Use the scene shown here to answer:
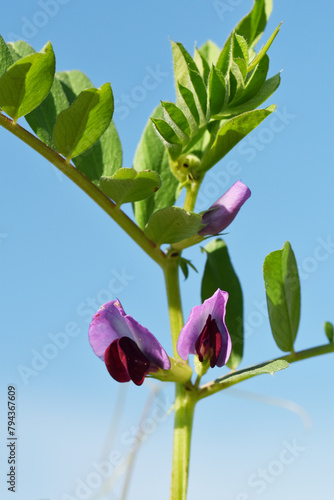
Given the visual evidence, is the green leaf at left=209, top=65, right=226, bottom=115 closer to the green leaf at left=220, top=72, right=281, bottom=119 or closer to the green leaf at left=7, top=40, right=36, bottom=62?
the green leaf at left=220, top=72, right=281, bottom=119

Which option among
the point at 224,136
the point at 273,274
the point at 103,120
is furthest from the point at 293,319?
the point at 103,120

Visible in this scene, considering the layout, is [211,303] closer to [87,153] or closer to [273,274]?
[273,274]

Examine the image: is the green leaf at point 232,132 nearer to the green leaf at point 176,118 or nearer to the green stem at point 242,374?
the green leaf at point 176,118

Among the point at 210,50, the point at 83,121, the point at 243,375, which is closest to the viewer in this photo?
the point at 243,375

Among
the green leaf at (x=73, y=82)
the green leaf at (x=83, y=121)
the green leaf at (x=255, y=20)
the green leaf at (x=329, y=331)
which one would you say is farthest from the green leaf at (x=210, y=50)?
the green leaf at (x=329, y=331)

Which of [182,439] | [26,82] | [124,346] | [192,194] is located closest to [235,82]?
[192,194]

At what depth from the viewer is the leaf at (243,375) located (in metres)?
0.67

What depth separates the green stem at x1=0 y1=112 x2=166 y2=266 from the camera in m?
0.81

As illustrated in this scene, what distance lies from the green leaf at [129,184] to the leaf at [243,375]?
0.27m

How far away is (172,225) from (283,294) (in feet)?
0.62

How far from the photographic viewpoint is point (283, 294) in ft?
2.73

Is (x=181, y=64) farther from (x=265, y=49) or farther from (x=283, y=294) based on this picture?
(x=283, y=294)

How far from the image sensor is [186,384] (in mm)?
816

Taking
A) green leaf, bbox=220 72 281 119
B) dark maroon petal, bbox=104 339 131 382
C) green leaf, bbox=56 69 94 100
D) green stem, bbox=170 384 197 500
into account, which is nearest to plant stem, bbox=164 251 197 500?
green stem, bbox=170 384 197 500
